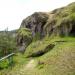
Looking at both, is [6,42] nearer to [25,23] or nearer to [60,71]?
[25,23]

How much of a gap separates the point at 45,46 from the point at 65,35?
531cm

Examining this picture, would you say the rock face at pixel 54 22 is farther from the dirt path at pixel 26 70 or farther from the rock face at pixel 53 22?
the dirt path at pixel 26 70

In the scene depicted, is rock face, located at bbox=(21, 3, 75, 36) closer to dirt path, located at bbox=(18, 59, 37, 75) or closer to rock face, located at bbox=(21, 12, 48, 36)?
rock face, located at bbox=(21, 12, 48, 36)

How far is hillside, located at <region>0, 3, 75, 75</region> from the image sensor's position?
18656mm

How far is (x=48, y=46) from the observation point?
32906mm

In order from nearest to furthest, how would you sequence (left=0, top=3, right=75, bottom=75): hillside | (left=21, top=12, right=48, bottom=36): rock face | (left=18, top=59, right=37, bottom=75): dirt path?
(left=18, top=59, right=37, bottom=75): dirt path → (left=0, top=3, right=75, bottom=75): hillside → (left=21, top=12, right=48, bottom=36): rock face

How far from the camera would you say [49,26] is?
158 ft

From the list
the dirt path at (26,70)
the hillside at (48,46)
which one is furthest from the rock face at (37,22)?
the dirt path at (26,70)

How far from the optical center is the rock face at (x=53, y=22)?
37.9m

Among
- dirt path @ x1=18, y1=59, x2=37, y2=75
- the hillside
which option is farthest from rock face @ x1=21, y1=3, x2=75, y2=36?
dirt path @ x1=18, y1=59, x2=37, y2=75

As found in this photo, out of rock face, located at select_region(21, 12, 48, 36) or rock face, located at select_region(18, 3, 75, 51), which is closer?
rock face, located at select_region(18, 3, 75, 51)

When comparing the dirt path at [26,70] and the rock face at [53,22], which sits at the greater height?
the rock face at [53,22]

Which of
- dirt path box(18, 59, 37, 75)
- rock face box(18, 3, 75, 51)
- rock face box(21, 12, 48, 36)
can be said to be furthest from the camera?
rock face box(21, 12, 48, 36)

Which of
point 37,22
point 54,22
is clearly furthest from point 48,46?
point 37,22
